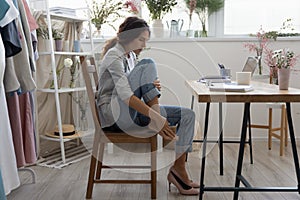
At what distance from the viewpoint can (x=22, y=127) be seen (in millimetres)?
2020

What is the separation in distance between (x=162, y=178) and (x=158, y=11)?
172cm

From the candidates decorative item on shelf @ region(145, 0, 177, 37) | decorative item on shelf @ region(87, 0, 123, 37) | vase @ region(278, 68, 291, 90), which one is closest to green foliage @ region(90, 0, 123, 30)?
decorative item on shelf @ region(87, 0, 123, 37)

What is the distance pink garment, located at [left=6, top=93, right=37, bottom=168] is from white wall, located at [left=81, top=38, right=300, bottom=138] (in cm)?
138

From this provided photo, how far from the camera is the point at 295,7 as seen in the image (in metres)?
3.37

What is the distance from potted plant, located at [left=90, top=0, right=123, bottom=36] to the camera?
10.6 ft

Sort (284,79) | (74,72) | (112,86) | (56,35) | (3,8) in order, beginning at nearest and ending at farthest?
(3,8) → (284,79) → (112,86) → (56,35) → (74,72)

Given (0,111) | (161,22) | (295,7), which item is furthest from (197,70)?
(0,111)

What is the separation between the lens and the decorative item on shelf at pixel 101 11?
3.24 m

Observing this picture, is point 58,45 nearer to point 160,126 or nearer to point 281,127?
point 160,126

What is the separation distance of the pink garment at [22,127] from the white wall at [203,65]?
1379 millimetres

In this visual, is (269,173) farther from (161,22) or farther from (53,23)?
(53,23)

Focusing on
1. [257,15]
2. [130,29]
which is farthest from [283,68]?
[257,15]

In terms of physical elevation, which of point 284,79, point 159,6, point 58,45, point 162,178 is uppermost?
point 159,6

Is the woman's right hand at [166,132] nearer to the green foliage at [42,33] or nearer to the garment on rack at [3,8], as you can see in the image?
the garment on rack at [3,8]
